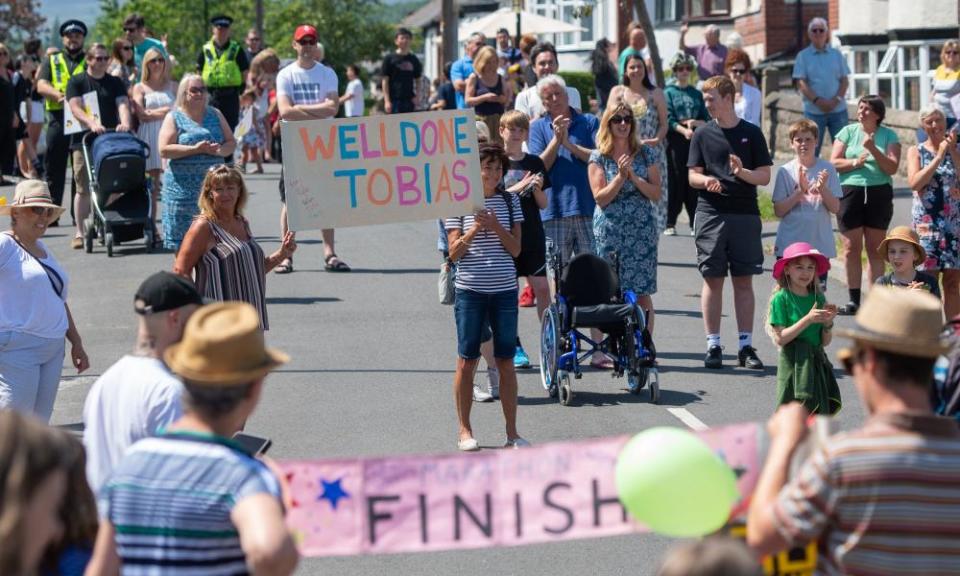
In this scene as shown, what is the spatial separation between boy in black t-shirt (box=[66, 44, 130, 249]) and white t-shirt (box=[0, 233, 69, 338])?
8242mm

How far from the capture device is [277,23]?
72.9m

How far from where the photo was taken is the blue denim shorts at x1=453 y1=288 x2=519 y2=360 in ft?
29.3

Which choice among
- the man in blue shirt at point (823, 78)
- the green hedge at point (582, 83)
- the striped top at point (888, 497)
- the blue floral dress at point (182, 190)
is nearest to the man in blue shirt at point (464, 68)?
the man in blue shirt at point (823, 78)

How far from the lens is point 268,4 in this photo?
257ft

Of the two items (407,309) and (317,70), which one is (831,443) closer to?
(407,309)

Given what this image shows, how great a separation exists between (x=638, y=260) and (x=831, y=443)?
295 inches

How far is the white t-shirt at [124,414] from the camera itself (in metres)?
4.95

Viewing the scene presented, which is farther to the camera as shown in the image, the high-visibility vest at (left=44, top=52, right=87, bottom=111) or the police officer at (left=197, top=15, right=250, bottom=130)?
the police officer at (left=197, top=15, right=250, bottom=130)

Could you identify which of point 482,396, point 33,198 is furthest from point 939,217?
point 33,198

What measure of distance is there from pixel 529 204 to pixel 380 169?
1852 millimetres

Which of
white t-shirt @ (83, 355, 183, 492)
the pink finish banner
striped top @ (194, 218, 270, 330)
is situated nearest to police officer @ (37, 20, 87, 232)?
striped top @ (194, 218, 270, 330)

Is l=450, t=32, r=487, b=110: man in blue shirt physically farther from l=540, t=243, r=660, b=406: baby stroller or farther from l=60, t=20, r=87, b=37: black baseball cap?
l=540, t=243, r=660, b=406: baby stroller

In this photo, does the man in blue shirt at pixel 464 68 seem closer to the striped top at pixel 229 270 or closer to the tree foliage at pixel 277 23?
the striped top at pixel 229 270

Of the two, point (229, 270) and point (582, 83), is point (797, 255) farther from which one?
point (582, 83)
